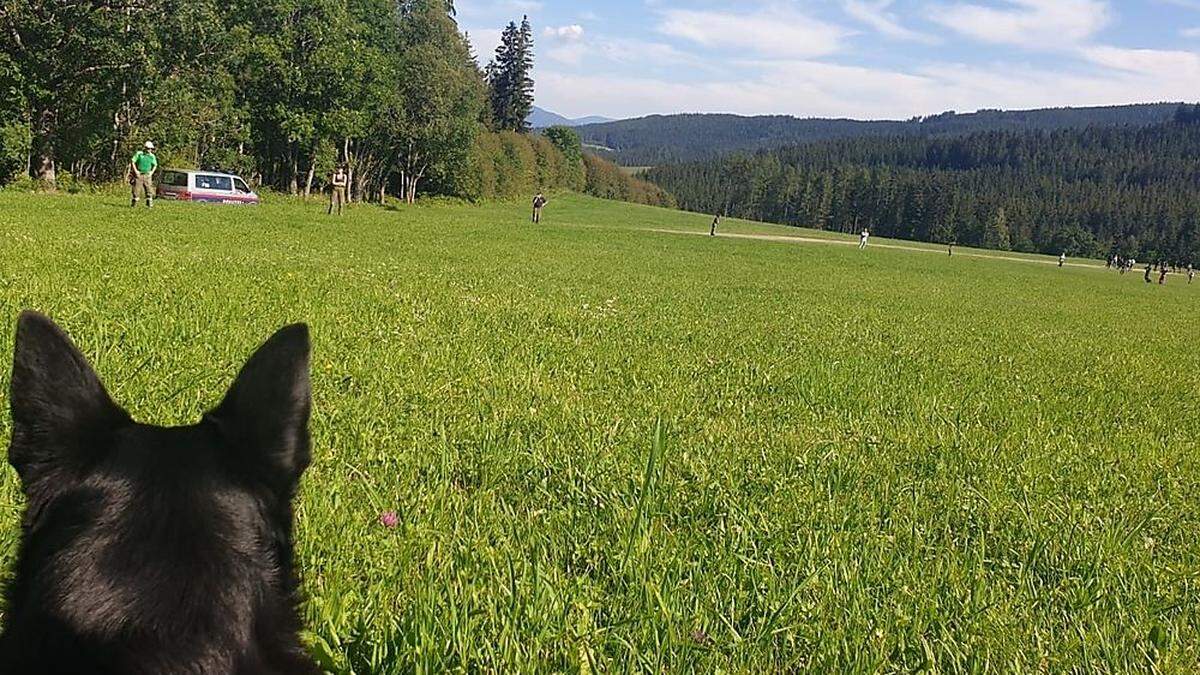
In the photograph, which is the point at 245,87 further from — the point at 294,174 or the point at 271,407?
the point at 271,407

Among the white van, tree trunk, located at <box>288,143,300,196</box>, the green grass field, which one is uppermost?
tree trunk, located at <box>288,143,300,196</box>

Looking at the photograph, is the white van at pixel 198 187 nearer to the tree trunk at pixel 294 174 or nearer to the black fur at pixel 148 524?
the tree trunk at pixel 294 174

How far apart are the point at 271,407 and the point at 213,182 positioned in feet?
134

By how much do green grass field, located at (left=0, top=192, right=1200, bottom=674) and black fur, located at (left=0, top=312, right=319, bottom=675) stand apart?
3.67ft

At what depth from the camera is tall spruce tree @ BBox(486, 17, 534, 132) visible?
12619 cm

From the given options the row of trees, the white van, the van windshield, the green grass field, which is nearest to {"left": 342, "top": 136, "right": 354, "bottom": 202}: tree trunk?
the row of trees

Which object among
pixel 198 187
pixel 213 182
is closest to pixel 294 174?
pixel 213 182

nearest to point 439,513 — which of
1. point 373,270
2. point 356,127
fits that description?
point 373,270

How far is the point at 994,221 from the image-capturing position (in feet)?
587

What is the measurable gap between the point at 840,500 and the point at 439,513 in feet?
7.81

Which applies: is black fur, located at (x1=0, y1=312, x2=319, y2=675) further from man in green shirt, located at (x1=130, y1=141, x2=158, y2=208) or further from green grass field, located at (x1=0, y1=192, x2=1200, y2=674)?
man in green shirt, located at (x1=130, y1=141, x2=158, y2=208)

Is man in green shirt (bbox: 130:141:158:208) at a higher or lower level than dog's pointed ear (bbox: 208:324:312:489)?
higher

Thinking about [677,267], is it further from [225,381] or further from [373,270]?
[225,381]

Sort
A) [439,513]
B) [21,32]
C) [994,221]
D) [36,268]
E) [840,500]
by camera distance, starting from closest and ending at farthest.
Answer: [439,513] → [840,500] → [36,268] → [21,32] → [994,221]
